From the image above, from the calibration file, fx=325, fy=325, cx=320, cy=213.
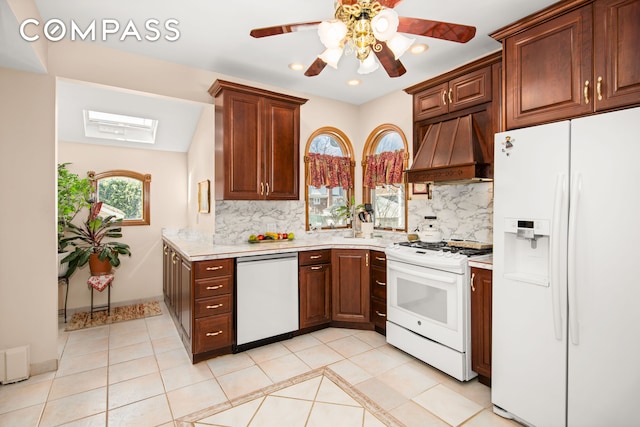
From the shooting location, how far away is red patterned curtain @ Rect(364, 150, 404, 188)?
3.97 meters

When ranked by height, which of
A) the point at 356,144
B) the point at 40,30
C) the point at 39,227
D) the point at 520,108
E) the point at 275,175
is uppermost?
the point at 40,30

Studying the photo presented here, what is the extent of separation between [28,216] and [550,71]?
388 centimetres

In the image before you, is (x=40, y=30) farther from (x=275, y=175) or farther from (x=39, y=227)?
(x=275, y=175)

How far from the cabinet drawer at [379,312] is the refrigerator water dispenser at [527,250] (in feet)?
4.93

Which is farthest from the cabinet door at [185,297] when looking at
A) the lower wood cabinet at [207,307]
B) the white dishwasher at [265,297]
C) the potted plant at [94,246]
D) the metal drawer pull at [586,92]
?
the metal drawer pull at [586,92]

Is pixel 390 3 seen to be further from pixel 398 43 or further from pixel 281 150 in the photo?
pixel 281 150

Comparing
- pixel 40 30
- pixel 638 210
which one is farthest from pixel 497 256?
pixel 40 30

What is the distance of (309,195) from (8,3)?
10.2ft

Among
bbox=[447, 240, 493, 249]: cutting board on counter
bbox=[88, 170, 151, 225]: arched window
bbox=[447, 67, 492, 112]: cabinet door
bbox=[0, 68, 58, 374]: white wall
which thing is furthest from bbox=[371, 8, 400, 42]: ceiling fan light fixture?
bbox=[88, 170, 151, 225]: arched window

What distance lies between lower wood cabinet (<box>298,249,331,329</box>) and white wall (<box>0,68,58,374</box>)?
7.04 ft

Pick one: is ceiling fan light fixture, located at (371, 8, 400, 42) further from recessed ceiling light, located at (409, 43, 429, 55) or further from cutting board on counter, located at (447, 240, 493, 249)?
cutting board on counter, located at (447, 240, 493, 249)

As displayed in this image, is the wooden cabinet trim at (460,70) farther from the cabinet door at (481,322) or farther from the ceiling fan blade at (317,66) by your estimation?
the cabinet door at (481,322)

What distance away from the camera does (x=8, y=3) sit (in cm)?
174

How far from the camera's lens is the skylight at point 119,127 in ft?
12.8
